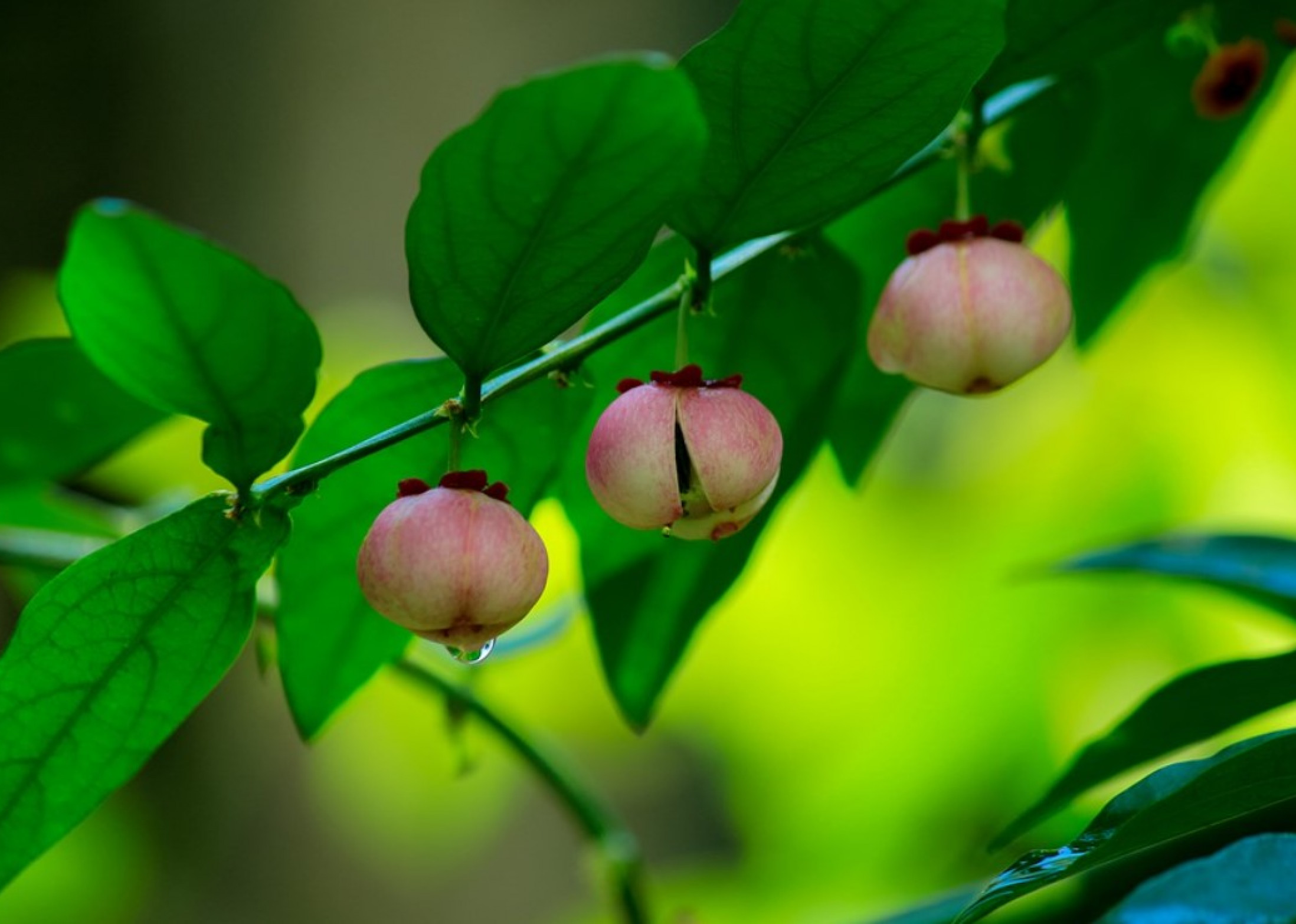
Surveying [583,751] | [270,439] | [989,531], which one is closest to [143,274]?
[270,439]

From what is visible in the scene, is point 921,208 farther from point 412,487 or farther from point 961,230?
point 412,487

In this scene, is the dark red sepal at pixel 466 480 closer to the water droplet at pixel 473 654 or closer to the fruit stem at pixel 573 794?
the water droplet at pixel 473 654

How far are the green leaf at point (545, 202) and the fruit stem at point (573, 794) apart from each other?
33 cm

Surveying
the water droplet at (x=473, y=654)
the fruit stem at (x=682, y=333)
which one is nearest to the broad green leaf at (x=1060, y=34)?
the fruit stem at (x=682, y=333)

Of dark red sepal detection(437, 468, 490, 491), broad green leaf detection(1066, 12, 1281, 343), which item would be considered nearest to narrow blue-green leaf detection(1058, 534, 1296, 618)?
broad green leaf detection(1066, 12, 1281, 343)

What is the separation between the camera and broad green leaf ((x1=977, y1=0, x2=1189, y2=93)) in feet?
1.55

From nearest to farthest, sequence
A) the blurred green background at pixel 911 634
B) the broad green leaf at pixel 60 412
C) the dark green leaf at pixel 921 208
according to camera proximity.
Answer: the dark green leaf at pixel 921 208, the broad green leaf at pixel 60 412, the blurred green background at pixel 911 634

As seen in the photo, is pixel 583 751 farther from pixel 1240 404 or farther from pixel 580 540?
pixel 580 540

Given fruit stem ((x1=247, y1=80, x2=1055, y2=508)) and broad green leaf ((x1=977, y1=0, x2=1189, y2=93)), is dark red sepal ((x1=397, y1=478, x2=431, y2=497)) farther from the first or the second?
broad green leaf ((x1=977, y1=0, x2=1189, y2=93))

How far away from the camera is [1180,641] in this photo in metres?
1.10

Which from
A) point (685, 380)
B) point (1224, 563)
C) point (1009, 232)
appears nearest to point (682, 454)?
point (685, 380)

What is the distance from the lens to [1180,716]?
1.58 feet

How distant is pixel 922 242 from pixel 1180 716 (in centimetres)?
17

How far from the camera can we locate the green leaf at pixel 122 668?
Answer: 1.33ft
